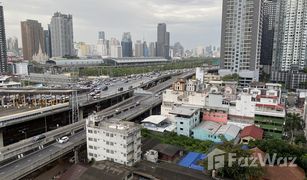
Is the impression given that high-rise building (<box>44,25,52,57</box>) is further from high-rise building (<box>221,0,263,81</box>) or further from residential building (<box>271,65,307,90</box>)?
residential building (<box>271,65,307,90</box>)

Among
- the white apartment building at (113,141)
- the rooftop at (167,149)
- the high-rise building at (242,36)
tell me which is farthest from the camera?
the high-rise building at (242,36)

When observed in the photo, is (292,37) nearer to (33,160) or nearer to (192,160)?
(192,160)

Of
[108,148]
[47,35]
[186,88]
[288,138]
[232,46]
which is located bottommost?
[288,138]

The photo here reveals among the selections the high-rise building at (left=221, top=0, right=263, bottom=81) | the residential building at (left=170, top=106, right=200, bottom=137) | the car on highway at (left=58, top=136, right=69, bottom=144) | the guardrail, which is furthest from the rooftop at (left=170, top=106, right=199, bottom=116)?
the high-rise building at (left=221, top=0, right=263, bottom=81)

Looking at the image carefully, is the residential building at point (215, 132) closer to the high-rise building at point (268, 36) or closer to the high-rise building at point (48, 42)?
the high-rise building at point (268, 36)

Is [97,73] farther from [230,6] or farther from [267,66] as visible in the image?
[267,66]

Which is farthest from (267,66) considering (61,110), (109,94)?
(61,110)

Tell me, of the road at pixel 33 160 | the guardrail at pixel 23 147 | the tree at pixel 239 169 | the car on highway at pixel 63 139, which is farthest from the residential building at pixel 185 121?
the car on highway at pixel 63 139
